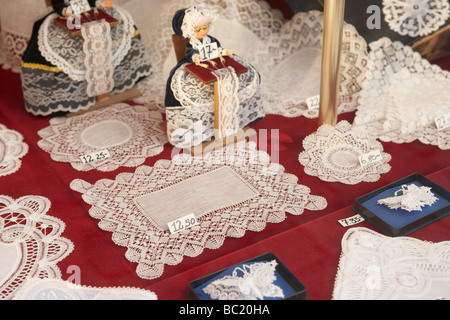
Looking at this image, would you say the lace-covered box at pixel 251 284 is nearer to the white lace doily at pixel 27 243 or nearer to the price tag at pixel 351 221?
the price tag at pixel 351 221

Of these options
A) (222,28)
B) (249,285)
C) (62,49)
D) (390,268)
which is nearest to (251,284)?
(249,285)

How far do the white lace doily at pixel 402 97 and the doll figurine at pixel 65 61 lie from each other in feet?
5.19

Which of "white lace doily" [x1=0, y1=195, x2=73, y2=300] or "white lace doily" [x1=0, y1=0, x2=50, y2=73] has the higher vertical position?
"white lace doily" [x1=0, y1=0, x2=50, y2=73]

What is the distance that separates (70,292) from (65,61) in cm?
167

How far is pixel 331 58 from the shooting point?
3.61m

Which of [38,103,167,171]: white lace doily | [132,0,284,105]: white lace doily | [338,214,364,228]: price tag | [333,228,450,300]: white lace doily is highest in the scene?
[132,0,284,105]: white lace doily

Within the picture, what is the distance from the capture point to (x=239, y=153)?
3740 mm

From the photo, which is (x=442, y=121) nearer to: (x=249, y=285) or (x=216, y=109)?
(x=216, y=109)

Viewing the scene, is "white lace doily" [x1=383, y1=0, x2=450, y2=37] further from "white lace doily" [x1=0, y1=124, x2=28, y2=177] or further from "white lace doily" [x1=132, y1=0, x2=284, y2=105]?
"white lace doily" [x1=0, y1=124, x2=28, y2=177]

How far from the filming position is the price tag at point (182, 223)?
3.12 metres

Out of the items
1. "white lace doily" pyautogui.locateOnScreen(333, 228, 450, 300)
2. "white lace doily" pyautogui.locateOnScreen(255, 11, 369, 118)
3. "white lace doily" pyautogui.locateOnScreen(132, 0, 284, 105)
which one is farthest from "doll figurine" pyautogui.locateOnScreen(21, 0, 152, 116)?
"white lace doily" pyautogui.locateOnScreen(333, 228, 450, 300)

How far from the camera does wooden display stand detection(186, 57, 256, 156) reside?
3.50 metres

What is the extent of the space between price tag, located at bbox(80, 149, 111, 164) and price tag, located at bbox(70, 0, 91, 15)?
921 millimetres

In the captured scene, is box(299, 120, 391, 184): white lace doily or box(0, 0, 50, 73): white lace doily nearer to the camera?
box(299, 120, 391, 184): white lace doily
